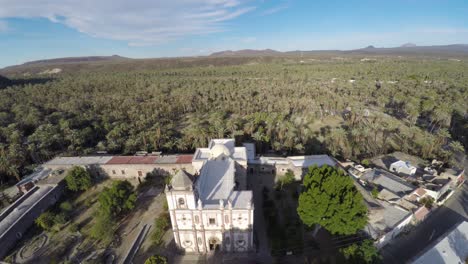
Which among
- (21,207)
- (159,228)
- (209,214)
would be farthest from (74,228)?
(209,214)

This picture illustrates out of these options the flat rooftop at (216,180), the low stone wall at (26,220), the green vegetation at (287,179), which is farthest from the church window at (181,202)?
the low stone wall at (26,220)

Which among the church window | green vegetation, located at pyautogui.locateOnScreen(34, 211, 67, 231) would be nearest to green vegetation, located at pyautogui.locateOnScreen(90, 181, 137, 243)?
green vegetation, located at pyautogui.locateOnScreen(34, 211, 67, 231)

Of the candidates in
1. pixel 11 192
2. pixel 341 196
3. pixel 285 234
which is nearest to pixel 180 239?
pixel 285 234

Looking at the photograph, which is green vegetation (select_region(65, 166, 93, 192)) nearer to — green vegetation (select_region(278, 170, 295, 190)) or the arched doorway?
the arched doorway

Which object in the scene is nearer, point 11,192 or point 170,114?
point 11,192

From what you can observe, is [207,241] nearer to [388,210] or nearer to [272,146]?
[388,210]

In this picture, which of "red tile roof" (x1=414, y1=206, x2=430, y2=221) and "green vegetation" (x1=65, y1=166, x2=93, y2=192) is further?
"green vegetation" (x1=65, y1=166, x2=93, y2=192)
